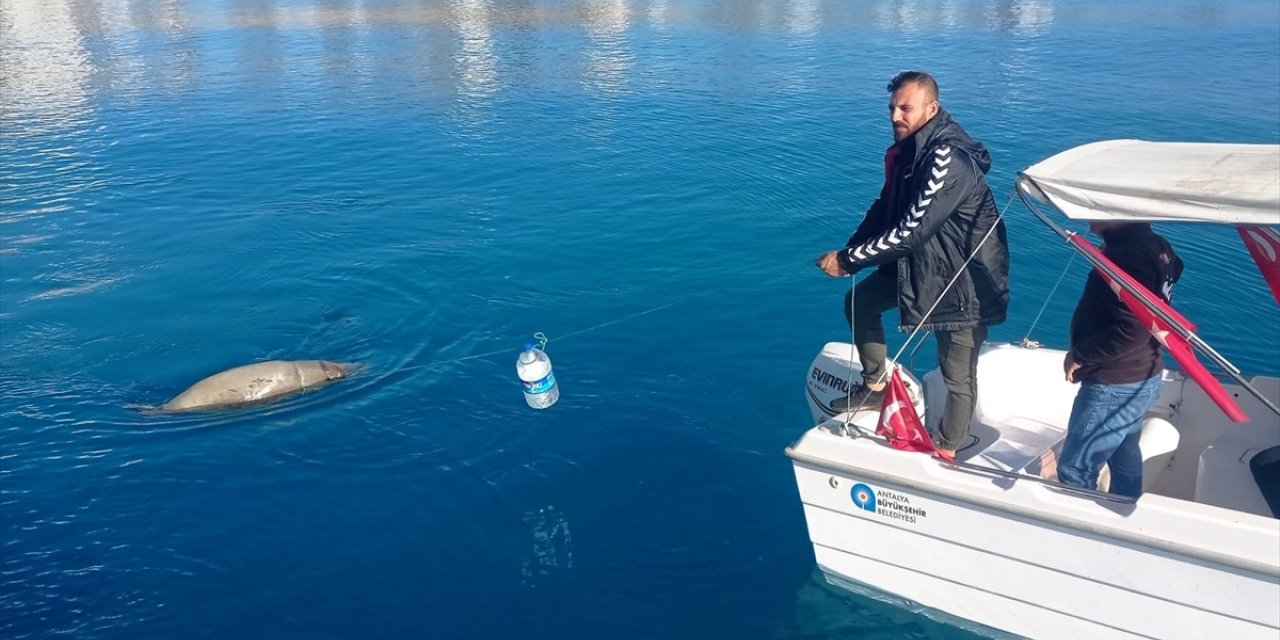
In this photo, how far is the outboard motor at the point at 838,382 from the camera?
7.23m

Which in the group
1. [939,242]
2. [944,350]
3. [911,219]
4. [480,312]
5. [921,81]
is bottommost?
[480,312]

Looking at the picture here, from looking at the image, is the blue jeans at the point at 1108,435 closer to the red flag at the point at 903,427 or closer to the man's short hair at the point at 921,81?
the red flag at the point at 903,427

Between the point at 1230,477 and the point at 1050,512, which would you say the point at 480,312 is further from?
the point at 1230,477

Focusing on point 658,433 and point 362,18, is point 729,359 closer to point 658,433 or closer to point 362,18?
point 658,433

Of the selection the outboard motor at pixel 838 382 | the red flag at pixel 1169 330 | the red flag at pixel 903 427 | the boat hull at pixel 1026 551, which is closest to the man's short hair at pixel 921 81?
the red flag at pixel 1169 330

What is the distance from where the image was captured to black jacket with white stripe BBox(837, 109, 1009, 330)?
6086 millimetres

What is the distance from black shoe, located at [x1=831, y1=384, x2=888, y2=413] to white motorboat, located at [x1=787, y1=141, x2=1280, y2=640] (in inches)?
2.0

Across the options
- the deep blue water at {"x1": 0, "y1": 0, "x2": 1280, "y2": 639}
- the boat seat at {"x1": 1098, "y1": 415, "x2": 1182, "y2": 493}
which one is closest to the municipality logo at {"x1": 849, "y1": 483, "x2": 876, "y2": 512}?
the deep blue water at {"x1": 0, "y1": 0, "x2": 1280, "y2": 639}

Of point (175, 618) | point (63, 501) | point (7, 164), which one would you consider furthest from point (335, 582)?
point (7, 164)

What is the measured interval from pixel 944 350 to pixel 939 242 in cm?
78

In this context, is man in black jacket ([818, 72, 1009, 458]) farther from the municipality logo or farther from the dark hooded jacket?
the municipality logo

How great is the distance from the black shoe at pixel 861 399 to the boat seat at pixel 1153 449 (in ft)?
5.00

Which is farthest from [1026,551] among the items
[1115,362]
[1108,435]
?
[1115,362]

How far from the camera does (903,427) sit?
659 cm
